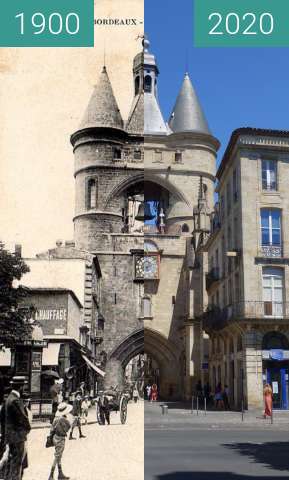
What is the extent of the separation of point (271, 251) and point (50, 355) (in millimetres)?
19056

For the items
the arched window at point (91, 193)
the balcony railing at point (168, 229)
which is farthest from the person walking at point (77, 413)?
the balcony railing at point (168, 229)

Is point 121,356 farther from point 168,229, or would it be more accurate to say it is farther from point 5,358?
point 168,229

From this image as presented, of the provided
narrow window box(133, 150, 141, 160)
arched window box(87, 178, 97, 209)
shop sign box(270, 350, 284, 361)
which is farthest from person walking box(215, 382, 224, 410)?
arched window box(87, 178, 97, 209)

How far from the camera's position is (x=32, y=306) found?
926cm

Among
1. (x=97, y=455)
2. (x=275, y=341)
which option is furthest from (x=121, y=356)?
(x=275, y=341)

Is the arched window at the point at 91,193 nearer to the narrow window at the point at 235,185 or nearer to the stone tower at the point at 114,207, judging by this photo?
the stone tower at the point at 114,207

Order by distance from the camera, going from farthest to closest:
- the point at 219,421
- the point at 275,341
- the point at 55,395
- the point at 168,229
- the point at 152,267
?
the point at 168,229 < the point at 152,267 < the point at 275,341 < the point at 219,421 < the point at 55,395

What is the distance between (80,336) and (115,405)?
994 mm

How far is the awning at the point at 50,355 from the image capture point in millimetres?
8617

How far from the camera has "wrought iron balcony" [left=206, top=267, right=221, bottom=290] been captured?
32.9 metres

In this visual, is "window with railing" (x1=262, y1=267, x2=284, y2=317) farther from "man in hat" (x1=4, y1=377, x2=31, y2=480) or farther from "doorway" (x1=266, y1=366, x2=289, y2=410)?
"man in hat" (x1=4, y1=377, x2=31, y2=480)

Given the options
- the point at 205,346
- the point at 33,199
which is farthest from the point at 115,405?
the point at 205,346

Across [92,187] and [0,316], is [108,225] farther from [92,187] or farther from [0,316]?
[0,316]

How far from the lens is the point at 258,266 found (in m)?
26.6
